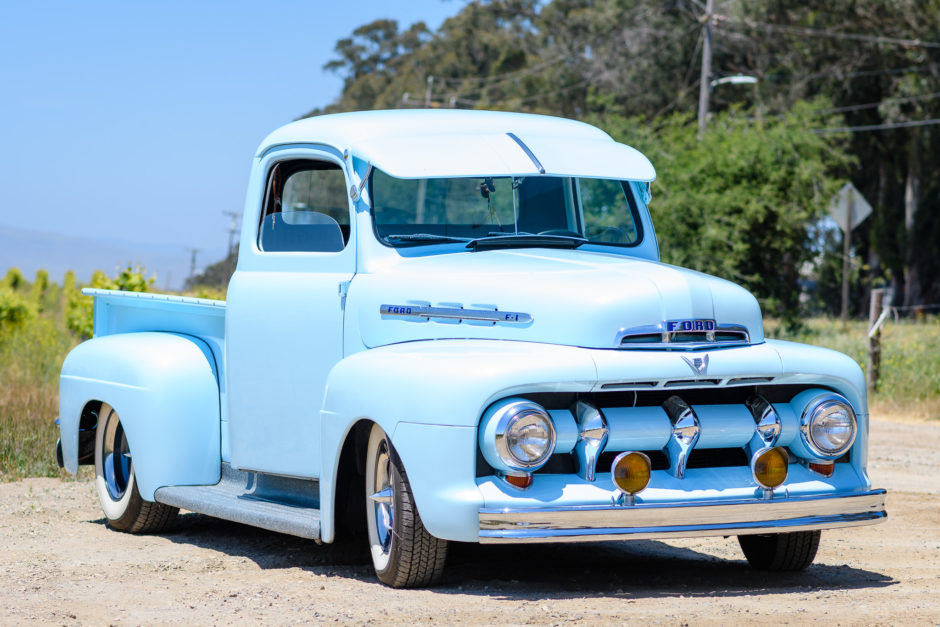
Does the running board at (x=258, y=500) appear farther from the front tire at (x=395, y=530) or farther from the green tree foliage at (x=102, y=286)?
the green tree foliage at (x=102, y=286)

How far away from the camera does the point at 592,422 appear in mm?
4766

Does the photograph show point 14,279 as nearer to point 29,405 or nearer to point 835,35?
point 29,405

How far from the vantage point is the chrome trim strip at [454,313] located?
5145 mm

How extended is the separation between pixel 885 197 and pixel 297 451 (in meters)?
41.1

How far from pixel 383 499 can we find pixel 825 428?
1851mm

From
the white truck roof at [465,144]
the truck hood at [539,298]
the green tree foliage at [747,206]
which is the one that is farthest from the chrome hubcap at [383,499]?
the green tree foliage at [747,206]

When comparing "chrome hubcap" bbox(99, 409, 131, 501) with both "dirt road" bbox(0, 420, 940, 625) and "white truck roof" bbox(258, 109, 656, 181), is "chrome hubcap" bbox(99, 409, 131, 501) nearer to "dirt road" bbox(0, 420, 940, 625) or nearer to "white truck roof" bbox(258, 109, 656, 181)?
"dirt road" bbox(0, 420, 940, 625)

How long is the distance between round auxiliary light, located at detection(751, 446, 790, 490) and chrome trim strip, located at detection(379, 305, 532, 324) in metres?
1.08

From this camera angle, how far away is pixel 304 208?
6.86 meters

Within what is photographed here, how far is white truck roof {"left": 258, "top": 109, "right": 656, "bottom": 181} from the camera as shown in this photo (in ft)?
18.8

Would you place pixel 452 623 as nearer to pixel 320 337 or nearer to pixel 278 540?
pixel 320 337

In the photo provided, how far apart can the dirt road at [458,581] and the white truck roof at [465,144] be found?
1864 millimetres

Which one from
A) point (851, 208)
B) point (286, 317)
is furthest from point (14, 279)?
point (286, 317)

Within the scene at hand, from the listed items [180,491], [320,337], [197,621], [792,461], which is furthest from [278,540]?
[792,461]
